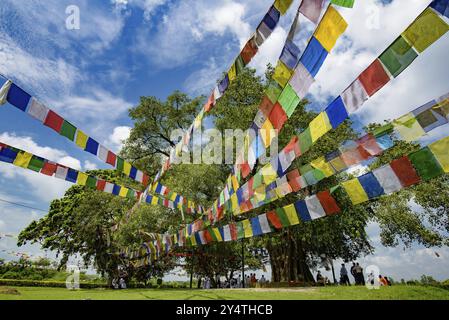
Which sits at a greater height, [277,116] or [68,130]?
[68,130]

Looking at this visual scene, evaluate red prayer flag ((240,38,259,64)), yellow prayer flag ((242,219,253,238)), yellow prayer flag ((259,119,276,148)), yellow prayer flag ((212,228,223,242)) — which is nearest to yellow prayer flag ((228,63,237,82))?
red prayer flag ((240,38,259,64))

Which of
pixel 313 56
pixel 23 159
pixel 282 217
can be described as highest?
pixel 23 159

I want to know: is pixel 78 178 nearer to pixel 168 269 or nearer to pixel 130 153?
pixel 130 153

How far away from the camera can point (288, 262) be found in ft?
61.4

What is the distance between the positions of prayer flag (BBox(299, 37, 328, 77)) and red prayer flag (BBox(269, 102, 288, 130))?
2.78 ft

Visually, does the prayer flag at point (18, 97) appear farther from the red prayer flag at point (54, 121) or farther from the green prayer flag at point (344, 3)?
the green prayer flag at point (344, 3)

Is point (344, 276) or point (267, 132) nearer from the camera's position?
point (267, 132)

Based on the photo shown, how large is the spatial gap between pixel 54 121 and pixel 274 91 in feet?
14.9

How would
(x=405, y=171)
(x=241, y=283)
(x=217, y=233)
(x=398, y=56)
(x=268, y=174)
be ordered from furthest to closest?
(x=241, y=283) → (x=217, y=233) → (x=268, y=174) → (x=405, y=171) → (x=398, y=56)

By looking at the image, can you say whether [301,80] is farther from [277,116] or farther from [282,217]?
[282,217]

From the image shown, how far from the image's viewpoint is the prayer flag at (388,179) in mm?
4281

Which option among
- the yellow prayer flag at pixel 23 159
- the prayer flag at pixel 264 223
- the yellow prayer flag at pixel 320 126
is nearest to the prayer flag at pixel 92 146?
the yellow prayer flag at pixel 23 159

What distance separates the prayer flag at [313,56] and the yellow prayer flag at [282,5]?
0.82m

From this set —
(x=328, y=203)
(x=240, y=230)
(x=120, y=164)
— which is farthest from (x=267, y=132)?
(x=120, y=164)
